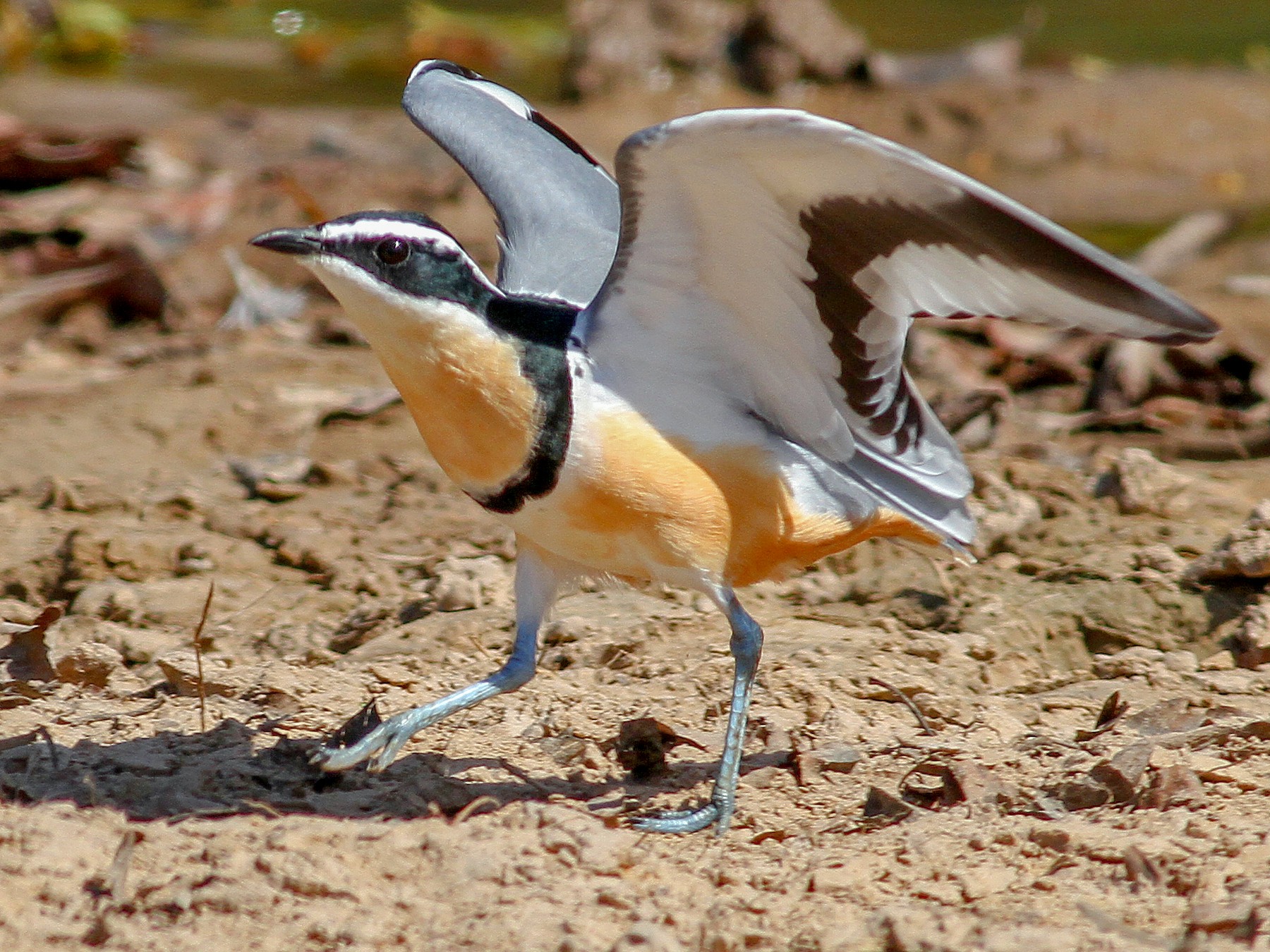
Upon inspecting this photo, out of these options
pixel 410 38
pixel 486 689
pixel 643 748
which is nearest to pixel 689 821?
pixel 643 748

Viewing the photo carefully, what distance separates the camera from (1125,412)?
230 inches

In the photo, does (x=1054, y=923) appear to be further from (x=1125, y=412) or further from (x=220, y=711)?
(x=1125, y=412)

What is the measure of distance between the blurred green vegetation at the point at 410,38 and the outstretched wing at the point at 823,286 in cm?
819

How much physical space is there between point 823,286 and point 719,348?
0.96ft

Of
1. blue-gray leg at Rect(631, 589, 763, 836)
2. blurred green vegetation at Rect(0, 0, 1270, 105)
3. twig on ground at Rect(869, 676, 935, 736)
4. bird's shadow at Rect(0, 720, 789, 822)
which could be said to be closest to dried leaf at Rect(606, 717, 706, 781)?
bird's shadow at Rect(0, 720, 789, 822)

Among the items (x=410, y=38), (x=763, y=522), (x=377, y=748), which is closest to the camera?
(x=377, y=748)

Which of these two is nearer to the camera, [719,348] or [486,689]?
[719,348]

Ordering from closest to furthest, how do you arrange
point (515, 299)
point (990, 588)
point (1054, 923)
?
point (1054, 923)
point (515, 299)
point (990, 588)

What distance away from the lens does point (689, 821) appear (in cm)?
333

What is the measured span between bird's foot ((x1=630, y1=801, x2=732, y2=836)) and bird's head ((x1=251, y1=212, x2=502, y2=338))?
1.16 metres

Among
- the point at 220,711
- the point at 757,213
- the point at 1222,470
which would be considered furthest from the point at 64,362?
the point at 1222,470

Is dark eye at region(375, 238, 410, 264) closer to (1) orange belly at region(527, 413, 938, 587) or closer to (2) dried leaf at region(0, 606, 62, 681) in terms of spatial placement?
(1) orange belly at region(527, 413, 938, 587)

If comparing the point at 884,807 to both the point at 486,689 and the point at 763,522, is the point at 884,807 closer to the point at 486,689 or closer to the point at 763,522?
the point at 763,522

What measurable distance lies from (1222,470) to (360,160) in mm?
5874
